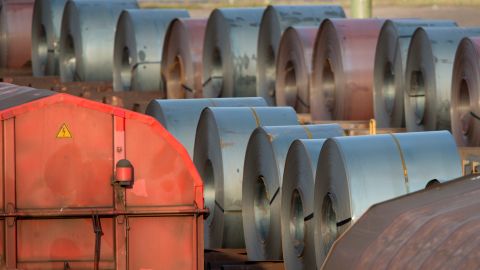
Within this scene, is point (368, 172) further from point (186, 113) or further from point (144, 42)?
point (144, 42)

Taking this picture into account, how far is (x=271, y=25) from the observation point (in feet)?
66.4

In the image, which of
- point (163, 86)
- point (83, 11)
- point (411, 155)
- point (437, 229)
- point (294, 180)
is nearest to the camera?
point (437, 229)

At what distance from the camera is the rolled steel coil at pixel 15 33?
2741 cm

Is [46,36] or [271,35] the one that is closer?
[271,35]

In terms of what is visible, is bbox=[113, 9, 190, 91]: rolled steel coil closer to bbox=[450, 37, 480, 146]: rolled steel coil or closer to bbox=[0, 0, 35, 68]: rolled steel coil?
bbox=[0, 0, 35, 68]: rolled steel coil

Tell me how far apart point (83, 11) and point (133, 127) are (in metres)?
13.3

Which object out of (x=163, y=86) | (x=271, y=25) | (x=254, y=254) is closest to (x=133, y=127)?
(x=254, y=254)

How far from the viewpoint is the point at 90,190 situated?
11.2m

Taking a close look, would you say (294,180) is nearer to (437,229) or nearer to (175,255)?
(175,255)

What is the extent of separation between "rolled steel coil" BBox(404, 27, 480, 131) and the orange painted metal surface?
5.21 meters

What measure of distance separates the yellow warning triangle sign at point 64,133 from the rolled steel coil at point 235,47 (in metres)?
9.37

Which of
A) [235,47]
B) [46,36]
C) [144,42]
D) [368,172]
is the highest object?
[46,36]

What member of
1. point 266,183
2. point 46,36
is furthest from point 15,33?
point 266,183

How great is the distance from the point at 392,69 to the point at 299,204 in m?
4.76
